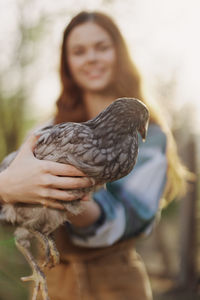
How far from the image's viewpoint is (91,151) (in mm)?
639

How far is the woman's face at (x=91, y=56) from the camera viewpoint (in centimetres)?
100

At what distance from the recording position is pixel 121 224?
1083 mm

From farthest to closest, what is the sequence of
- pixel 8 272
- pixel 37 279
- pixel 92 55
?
pixel 92 55 < pixel 8 272 < pixel 37 279

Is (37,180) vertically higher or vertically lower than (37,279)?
higher

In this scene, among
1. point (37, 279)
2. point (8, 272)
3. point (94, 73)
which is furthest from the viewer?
point (94, 73)

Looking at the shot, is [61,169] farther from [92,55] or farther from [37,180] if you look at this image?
[92,55]

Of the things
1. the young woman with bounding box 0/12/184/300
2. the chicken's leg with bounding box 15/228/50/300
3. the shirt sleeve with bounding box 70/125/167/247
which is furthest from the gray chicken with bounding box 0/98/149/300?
the shirt sleeve with bounding box 70/125/167/247

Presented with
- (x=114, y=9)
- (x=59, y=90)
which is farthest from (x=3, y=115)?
(x=59, y=90)

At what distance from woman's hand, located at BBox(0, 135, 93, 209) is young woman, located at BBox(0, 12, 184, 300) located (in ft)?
0.88

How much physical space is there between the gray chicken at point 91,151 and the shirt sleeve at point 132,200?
39cm

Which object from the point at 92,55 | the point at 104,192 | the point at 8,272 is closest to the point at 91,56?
the point at 92,55

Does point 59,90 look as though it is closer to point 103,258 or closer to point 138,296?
point 103,258

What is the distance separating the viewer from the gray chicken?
635 mm

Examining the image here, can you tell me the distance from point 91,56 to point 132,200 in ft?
1.54
